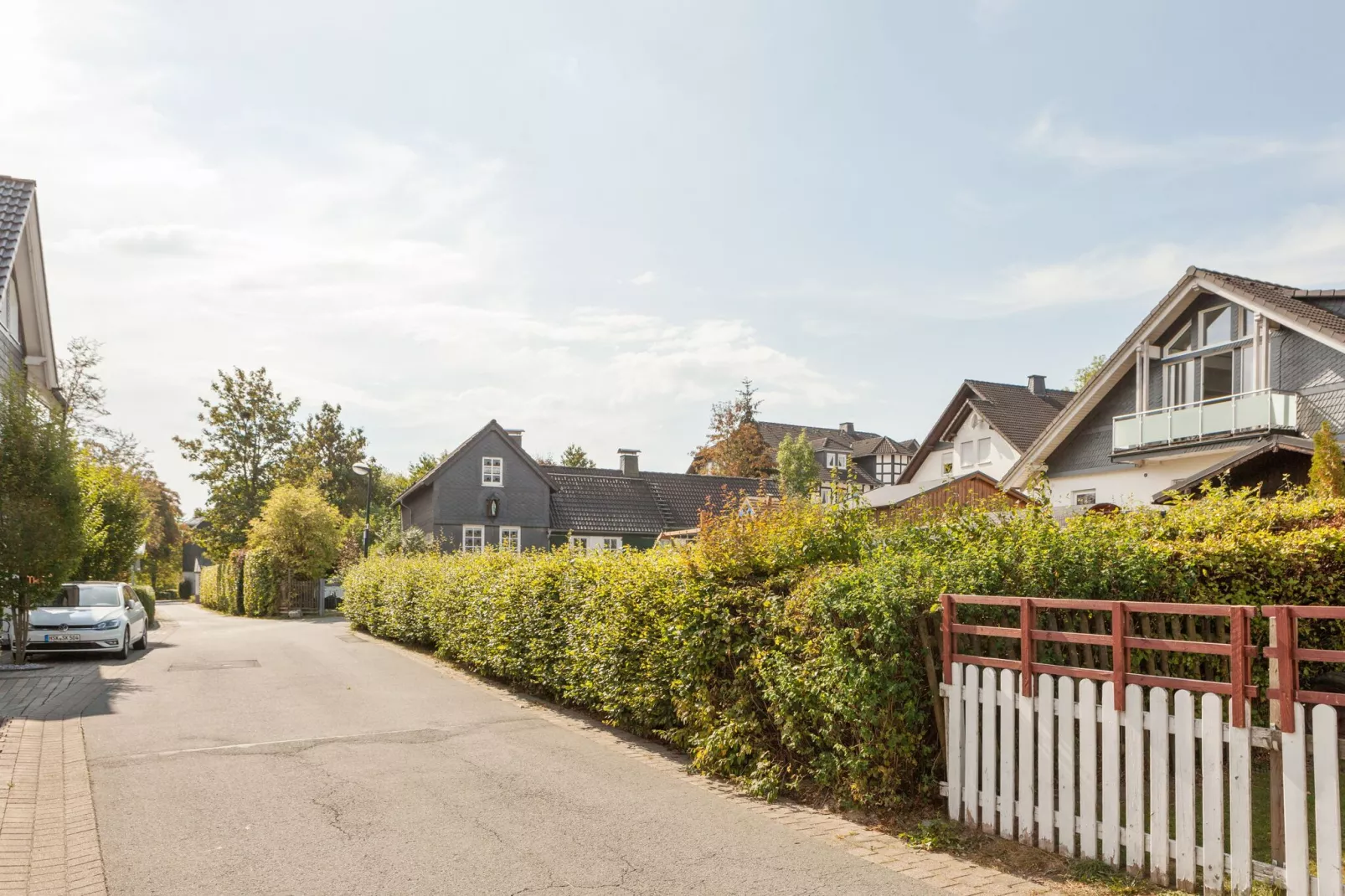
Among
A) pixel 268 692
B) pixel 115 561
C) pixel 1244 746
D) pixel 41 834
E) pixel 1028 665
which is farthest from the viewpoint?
pixel 115 561

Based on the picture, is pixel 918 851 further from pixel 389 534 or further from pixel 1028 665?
pixel 389 534

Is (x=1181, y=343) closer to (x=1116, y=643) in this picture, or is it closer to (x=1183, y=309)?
(x=1183, y=309)

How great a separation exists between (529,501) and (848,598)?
4380cm

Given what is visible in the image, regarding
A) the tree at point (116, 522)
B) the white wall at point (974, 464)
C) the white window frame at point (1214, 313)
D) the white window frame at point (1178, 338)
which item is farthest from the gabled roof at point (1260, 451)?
the tree at point (116, 522)

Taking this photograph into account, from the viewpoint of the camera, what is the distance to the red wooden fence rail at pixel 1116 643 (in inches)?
202

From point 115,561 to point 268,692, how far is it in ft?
71.3

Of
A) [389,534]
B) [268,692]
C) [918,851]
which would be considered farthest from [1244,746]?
[389,534]

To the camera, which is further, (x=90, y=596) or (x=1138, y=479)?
(x=1138, y=479)

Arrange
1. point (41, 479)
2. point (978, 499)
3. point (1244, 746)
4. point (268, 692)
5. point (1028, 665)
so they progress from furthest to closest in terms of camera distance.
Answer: point (41, 479), point (268, 692), point (978, 499), point (1028, 665), point (1244, 746)

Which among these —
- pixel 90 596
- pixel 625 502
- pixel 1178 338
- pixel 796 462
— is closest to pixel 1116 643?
pixel 90 596

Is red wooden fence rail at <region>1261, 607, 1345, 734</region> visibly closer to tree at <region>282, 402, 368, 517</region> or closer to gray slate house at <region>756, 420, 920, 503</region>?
gray slate house at <region>756, 420, 920, 503</region>

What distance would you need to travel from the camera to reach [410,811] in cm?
742

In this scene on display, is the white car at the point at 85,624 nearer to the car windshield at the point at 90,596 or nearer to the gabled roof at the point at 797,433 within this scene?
the car windshield at the point at 90,596

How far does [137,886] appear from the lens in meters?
5.77
